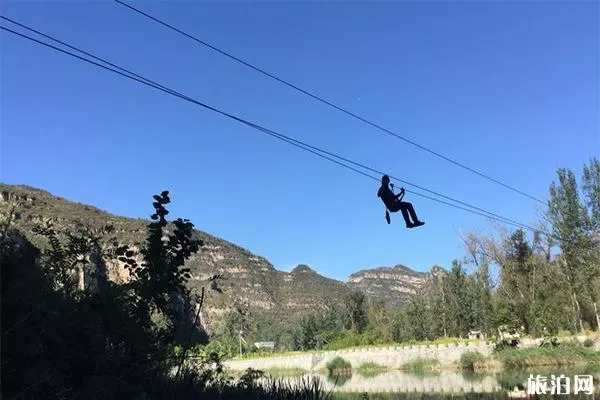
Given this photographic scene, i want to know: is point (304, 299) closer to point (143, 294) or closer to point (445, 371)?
point (445, 371)

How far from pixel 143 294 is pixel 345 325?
67.8m

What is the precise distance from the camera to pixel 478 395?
2245 centimetres

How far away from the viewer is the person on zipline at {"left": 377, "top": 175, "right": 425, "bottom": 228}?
9.85 meters

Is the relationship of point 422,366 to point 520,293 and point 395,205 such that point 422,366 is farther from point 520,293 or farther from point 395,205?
point 395,205

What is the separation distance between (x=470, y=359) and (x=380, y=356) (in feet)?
31.2

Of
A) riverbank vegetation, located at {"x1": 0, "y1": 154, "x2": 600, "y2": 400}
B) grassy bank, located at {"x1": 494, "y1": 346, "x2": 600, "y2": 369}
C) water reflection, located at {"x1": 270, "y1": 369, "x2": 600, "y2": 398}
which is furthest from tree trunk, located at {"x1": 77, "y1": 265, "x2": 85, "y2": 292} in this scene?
grassy bank, located at {"x1": 494, "y1": 346, "x2": 600, "y2": 369}

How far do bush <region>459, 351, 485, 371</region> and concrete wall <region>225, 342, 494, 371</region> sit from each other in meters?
0.34

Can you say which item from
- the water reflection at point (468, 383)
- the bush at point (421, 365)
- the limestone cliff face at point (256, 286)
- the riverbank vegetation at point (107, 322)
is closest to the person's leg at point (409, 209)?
the riverbank vegetation at point (107, 322)

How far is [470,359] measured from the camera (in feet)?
124

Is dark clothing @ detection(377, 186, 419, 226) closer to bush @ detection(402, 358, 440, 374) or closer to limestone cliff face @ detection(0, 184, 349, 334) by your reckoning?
bush @ detection(402, 358, 440, 374)

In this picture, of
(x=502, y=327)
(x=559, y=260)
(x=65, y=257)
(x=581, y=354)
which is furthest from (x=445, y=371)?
(x=65, y=257)

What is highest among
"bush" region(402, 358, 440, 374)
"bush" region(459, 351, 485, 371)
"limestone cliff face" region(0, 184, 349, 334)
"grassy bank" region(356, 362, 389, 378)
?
"limestone cliff face" region(0, 184, 349, 334)

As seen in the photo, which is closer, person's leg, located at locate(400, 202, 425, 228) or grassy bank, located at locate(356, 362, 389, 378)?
person's leg, located at locate(400, 202, 425, 228)

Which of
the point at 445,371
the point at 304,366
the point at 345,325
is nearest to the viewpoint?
the point at 445,371
